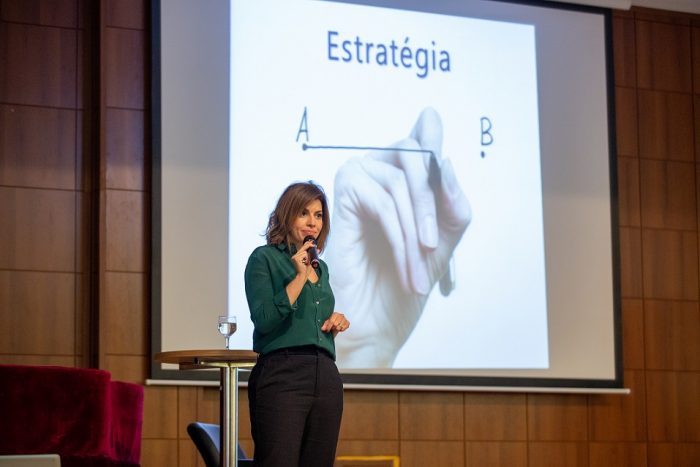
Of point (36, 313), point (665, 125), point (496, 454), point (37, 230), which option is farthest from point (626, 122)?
point (36, 313)

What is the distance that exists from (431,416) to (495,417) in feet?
1.30

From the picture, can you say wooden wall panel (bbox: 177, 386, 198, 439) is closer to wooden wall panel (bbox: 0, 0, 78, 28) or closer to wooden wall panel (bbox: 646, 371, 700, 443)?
wooden wall panel (bbox: 0, 0, 78, 28)

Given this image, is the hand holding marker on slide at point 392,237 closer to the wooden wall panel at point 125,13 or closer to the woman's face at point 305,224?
the wooden wall panel at point 125,13

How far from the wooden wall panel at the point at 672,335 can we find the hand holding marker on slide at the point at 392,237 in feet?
4.54

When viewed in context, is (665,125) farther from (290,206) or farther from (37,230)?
(290,206)

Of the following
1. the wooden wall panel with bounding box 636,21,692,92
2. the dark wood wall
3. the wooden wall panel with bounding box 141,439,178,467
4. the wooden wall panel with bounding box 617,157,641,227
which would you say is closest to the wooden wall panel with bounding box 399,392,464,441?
the dark wood wall

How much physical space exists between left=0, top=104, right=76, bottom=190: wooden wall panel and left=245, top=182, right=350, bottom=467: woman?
2.78m

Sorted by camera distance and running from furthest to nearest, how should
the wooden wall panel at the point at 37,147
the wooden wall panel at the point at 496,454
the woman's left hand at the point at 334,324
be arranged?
the wooden wall panel at the point at 496,454, the wooden wall panel at the point at 37,147, the woman's left hand at the point at 334,324

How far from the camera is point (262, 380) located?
2.76m

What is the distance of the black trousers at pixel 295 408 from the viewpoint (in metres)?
2.71

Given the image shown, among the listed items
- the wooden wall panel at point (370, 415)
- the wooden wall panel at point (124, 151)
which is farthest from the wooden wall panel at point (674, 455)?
the wooden wall panel at point (124, 151)

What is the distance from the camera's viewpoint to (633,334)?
6.30 m

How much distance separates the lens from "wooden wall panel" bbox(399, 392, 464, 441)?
18.9 ft

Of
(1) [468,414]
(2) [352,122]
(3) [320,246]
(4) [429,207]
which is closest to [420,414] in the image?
(1) [468,414]
